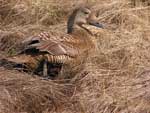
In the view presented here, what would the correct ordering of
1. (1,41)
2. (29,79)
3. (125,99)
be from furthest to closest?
1. (1,41)
2. (29,79)
3. (125,99)

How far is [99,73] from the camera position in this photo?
540 centimetres

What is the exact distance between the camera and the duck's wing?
5496 millimetres

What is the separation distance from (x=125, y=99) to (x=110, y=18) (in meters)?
2.08

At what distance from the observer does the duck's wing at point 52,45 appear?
5.50 meters

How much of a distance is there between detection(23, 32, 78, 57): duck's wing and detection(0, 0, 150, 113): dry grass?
0.24 meters

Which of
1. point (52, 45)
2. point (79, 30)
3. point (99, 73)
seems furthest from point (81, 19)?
point (99, 73)

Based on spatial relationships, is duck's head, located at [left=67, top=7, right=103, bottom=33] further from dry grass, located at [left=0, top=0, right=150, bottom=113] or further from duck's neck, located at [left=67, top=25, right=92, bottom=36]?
dry grass, located at [left=0, top=0, right=150, bottom=113]

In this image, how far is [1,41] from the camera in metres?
6.38

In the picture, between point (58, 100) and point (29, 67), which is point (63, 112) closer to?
point (58, 100)

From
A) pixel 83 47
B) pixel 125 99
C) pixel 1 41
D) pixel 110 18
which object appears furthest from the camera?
pixel 110 18

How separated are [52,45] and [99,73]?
21.0 inches

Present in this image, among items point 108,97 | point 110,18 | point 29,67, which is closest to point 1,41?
point 29,67

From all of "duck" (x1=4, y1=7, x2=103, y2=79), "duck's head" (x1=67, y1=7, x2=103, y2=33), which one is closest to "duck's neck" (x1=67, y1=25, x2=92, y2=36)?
"duck's head" (x1=67, y1=7, x2=103, y2=33)

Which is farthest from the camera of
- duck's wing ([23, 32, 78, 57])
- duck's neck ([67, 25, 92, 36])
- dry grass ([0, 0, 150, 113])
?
duck's neck ([67, 25, 92, 36])
